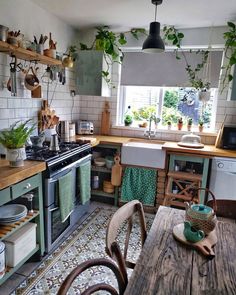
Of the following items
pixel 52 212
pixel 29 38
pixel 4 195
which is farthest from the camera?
pixel 29 38

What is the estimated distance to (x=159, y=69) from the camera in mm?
3361

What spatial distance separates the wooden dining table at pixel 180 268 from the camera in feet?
2.94

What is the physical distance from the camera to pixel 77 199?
2689mm

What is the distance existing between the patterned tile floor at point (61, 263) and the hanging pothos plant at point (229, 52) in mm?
2331

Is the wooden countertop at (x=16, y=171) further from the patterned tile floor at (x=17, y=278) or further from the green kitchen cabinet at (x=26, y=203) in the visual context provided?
the patterned tile floor at (x=17, y=278)

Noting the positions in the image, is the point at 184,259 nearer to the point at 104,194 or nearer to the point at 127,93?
the point at 104,194

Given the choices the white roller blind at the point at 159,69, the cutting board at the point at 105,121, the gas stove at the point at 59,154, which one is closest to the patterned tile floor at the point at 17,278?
the gas stove at the point at 59,154

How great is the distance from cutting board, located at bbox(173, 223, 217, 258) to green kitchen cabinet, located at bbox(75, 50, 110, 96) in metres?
2.35

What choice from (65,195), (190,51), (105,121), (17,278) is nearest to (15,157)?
(65,195)

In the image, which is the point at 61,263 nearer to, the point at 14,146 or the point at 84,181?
the point at 84,181

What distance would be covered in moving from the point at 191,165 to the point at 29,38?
247 cm

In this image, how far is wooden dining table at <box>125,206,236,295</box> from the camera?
35.3 inches

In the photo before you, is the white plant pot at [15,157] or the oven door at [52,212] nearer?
the white plant pot at [15,157]

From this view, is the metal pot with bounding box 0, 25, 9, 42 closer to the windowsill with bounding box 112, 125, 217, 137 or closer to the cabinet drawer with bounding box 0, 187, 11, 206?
the cabinet drawer with bounding box 0, 187, 11, 206
